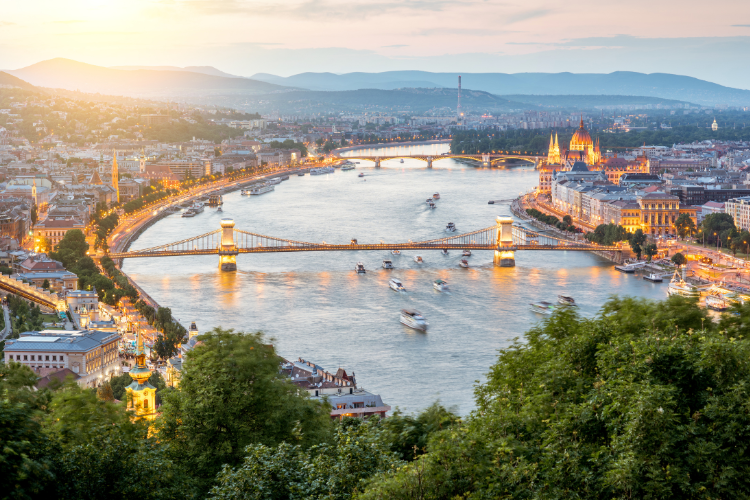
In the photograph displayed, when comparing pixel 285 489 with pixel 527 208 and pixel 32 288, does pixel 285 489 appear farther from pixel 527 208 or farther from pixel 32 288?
pixel 527 208

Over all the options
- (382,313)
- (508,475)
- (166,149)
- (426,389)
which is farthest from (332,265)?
(166,149)

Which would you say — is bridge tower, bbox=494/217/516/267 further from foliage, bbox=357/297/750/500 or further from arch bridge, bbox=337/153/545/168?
arch bridge, bbox=337/153/545/168

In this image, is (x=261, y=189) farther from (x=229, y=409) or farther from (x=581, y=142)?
(x=229, y=409)

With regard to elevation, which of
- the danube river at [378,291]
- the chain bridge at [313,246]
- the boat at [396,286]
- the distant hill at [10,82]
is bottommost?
the danube river at [378,291]

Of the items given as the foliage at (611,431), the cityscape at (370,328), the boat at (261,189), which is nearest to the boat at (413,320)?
the cityscape at (370,328)

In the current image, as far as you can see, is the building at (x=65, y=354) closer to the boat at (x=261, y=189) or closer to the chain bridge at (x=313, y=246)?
the chain bridge at (x=313, y=246)

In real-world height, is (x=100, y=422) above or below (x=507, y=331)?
above
